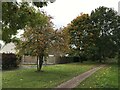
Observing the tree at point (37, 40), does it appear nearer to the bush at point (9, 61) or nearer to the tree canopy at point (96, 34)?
the bush at point (9, 61)

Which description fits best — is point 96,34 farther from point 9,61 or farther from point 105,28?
point 9,61

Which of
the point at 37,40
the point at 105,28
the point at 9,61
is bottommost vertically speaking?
the point at 9,61

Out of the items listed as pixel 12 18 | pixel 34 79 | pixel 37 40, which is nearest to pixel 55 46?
pixel 37 40

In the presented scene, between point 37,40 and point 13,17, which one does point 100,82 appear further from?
point 37,40

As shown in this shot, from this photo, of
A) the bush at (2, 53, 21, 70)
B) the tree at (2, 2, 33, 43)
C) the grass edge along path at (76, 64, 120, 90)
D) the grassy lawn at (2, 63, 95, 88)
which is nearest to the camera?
the tree at (2, 2, 33, 43)

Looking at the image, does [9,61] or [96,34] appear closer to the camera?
[9,61]

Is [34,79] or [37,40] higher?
[37,40]

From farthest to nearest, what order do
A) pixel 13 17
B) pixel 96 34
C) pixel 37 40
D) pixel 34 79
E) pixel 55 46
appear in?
1. pixel 96 34
2. pixel 55 46
3. pixel 37 40
4. pixel 34 79
5. pixel 13 17

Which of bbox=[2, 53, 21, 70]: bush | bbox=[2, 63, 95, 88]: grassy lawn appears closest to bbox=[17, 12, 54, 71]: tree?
bbox=[2, 63, 95, 88]: grassy lawn

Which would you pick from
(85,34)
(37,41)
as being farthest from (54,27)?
(85,34)

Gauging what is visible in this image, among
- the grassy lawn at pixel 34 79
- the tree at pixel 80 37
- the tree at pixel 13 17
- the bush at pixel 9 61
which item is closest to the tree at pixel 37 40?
the grassy lawn at pixel 34 79

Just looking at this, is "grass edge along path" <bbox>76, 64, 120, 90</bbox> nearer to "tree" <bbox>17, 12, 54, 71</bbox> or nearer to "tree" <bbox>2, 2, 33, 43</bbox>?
"tree" <bbox>17, 12, 54, 71</bbox>

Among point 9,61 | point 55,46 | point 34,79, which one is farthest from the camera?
point 9,61

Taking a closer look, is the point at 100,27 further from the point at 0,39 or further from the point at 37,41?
the point at 0,39
